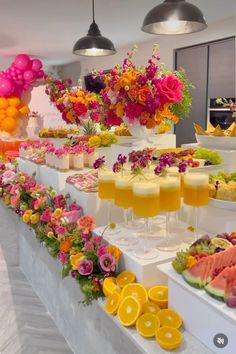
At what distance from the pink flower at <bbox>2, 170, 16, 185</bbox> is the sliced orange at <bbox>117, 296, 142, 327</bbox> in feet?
6.52

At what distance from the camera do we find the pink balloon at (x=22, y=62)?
7.38 metres

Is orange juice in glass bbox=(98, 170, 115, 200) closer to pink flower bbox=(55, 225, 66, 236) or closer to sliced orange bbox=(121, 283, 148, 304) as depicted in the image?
pink flower bbox=(55, 225, 66, 236)

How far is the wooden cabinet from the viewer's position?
5.30 meters

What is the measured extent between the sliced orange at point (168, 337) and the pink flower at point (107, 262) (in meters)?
0.37

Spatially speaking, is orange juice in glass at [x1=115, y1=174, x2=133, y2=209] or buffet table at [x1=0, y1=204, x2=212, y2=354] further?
orange juice in glass at [x1=115, y1=174, x2=133, y2=209]

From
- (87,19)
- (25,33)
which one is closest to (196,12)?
(87,19)

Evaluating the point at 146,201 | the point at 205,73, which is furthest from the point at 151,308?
the point at 205,73

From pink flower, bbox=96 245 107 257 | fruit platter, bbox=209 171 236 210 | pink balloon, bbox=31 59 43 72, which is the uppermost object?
pink balloon, bbox=31 59 43 72

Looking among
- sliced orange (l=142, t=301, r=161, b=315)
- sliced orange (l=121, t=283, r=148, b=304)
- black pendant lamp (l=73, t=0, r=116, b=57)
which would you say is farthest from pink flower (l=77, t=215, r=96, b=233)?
black pendant lamp (l=73, t=0, r=116, b=57)

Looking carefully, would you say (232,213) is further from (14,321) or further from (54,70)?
(54,70)

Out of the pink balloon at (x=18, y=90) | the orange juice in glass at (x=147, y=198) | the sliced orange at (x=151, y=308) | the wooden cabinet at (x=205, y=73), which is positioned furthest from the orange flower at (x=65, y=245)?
the pink balloon at (x=18, y=90)

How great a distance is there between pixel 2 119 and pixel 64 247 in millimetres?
6656

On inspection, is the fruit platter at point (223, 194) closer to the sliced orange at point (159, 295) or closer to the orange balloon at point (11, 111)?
the sliced orange at point (159, 295)

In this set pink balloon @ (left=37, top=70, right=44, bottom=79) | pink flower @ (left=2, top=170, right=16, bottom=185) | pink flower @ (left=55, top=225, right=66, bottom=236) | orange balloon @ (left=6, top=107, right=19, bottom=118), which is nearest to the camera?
pink flower @ (left=55, top=225, right=66, bottom=236)
